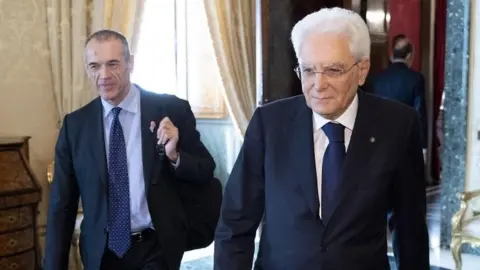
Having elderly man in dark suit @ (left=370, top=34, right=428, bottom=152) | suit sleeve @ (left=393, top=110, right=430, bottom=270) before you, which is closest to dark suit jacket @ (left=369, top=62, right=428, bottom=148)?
elderly man in dark suit @ (left=370, top=34, right=428, bottom=152)

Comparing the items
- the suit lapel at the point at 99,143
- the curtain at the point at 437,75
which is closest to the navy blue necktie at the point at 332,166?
the suit lapel at the point at 99,143

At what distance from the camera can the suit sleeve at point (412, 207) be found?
1.53m

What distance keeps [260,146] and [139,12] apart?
→ 9.41 feet

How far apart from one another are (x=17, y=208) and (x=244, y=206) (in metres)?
1.83

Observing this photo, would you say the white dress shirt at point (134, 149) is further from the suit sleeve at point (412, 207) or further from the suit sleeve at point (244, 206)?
the suit sleeve at point (412, 207)

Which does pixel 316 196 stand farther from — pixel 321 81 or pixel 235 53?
→ pixel 235 53

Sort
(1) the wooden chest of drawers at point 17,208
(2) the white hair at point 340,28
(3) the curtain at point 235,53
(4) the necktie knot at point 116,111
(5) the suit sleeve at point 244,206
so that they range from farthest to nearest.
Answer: (3) the curtain at point 235,53, (1) the wooden chest of drawers at point 17,208, (4) the necktie knot at point 116,111, (5) the suit sleeve at point 244,206, (2) the white hair at point 340,28

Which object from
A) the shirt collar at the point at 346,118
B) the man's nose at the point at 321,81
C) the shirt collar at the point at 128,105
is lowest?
the shirt collar at the point at 346,118

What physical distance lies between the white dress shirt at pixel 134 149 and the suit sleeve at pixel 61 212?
0.53 feet

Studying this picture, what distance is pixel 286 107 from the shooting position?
163cm

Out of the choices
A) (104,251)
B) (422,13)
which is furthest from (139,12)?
(422,13)

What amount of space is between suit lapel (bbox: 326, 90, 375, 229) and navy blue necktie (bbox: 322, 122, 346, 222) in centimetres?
2

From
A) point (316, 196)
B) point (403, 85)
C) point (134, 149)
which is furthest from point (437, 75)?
point (316, 196)

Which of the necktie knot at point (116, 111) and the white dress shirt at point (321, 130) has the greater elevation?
the necktie knot at point (116, 111)
